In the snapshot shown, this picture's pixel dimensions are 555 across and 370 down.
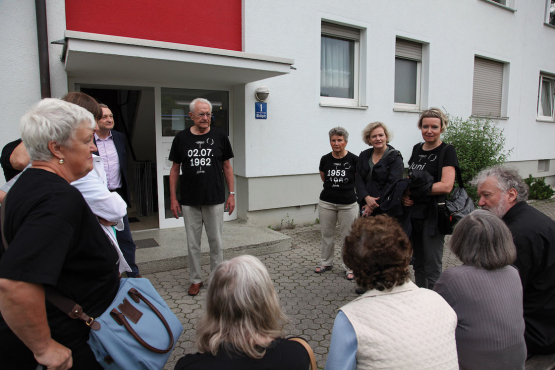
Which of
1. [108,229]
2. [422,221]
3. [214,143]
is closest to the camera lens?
[108,229]

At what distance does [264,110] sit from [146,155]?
3.74 metres

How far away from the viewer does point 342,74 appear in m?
7.42

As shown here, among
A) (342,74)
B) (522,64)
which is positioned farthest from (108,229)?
(522,64)

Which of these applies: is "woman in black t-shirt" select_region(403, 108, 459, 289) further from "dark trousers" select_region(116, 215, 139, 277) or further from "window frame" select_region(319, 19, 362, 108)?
"window frame" select_region(319, 19, 362, 108)

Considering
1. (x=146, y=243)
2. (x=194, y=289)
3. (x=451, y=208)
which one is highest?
(x=451, y=208)

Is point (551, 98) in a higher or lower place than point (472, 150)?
higher

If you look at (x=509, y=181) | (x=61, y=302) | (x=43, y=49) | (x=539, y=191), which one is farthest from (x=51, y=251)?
(x=539, y=191)

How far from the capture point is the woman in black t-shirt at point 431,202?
3.25m

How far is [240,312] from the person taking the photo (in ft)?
4.54

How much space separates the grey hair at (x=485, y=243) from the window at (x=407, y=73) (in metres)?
6.80

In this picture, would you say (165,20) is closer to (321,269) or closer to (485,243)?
(321,269)

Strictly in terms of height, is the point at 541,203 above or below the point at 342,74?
below

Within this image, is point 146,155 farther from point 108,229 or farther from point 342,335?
point 342,335

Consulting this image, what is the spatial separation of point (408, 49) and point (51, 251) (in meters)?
8.53
